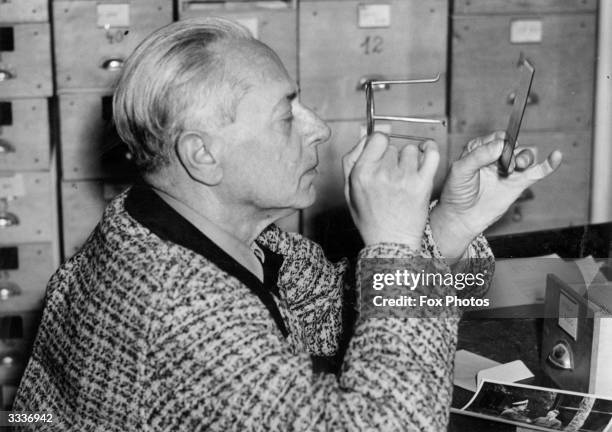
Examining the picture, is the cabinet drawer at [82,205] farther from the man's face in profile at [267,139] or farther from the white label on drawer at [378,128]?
the man's face in profile at [267,139]

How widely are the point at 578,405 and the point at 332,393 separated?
0.43 m

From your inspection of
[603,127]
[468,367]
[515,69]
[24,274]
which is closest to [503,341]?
[468,367]

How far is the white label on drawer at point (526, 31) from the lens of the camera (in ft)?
7.27

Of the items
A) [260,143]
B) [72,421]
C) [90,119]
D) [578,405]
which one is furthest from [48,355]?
[90,119]

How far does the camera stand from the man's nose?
101 centimetres

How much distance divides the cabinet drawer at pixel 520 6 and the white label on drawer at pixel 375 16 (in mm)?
185

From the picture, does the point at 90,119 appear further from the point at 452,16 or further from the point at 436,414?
the point at 436,414

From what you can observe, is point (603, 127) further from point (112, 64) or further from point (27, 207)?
point (27, 207)

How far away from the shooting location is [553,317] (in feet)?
3.91

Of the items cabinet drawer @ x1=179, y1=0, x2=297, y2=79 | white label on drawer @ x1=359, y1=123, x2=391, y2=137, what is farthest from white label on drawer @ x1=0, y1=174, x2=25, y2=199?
white label on drawer @ x1=359, y1=123, x2=391, y2=137

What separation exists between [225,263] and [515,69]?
154 cm

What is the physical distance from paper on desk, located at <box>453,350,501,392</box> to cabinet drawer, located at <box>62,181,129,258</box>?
3.93 ft

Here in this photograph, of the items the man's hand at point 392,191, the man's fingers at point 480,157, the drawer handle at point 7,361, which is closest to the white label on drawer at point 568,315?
the man's fingers at point 480,157

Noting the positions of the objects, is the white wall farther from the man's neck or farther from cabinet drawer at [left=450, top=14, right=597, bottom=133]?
the man's neck
